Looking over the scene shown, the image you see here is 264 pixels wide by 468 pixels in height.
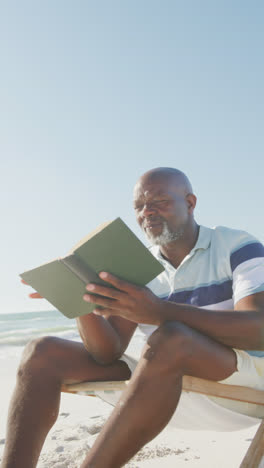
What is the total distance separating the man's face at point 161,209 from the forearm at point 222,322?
0.75m

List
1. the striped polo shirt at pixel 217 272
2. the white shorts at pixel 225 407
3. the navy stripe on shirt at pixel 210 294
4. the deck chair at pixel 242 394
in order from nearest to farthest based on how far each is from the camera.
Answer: the deck chair at pixel 242 394
the white shorts at pixel 225 407
the striped polo shirt at pixel 217 272
the navy stripe on shirt at pixel 210 294

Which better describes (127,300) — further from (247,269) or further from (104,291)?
(247,269)

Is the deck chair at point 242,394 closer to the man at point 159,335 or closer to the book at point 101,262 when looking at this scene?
the man at point 159,335

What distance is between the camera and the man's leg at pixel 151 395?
1601 millimetres

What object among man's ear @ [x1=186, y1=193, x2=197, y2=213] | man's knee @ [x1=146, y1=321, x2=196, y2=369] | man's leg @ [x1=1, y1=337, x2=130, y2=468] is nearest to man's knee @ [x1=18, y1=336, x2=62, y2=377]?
man's leg @ [x1=1, y1=337, x2=130, y2=468]

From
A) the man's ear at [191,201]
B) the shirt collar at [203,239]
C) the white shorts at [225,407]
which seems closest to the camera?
the white shorts at [225,407]

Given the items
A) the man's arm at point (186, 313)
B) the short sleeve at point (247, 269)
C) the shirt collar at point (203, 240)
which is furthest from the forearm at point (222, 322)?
the shirt collar at point (203, 240)

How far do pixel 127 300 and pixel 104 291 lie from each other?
9cm

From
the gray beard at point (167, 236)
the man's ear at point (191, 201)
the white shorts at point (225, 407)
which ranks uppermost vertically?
the man's ear at point (191, 201)

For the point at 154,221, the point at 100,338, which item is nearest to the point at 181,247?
the point at 154,221

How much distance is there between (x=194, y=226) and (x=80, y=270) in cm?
105

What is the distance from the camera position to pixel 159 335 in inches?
68.3

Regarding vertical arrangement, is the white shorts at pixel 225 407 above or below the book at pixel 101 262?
below

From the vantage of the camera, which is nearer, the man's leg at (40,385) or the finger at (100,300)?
the finger at (100,300)
